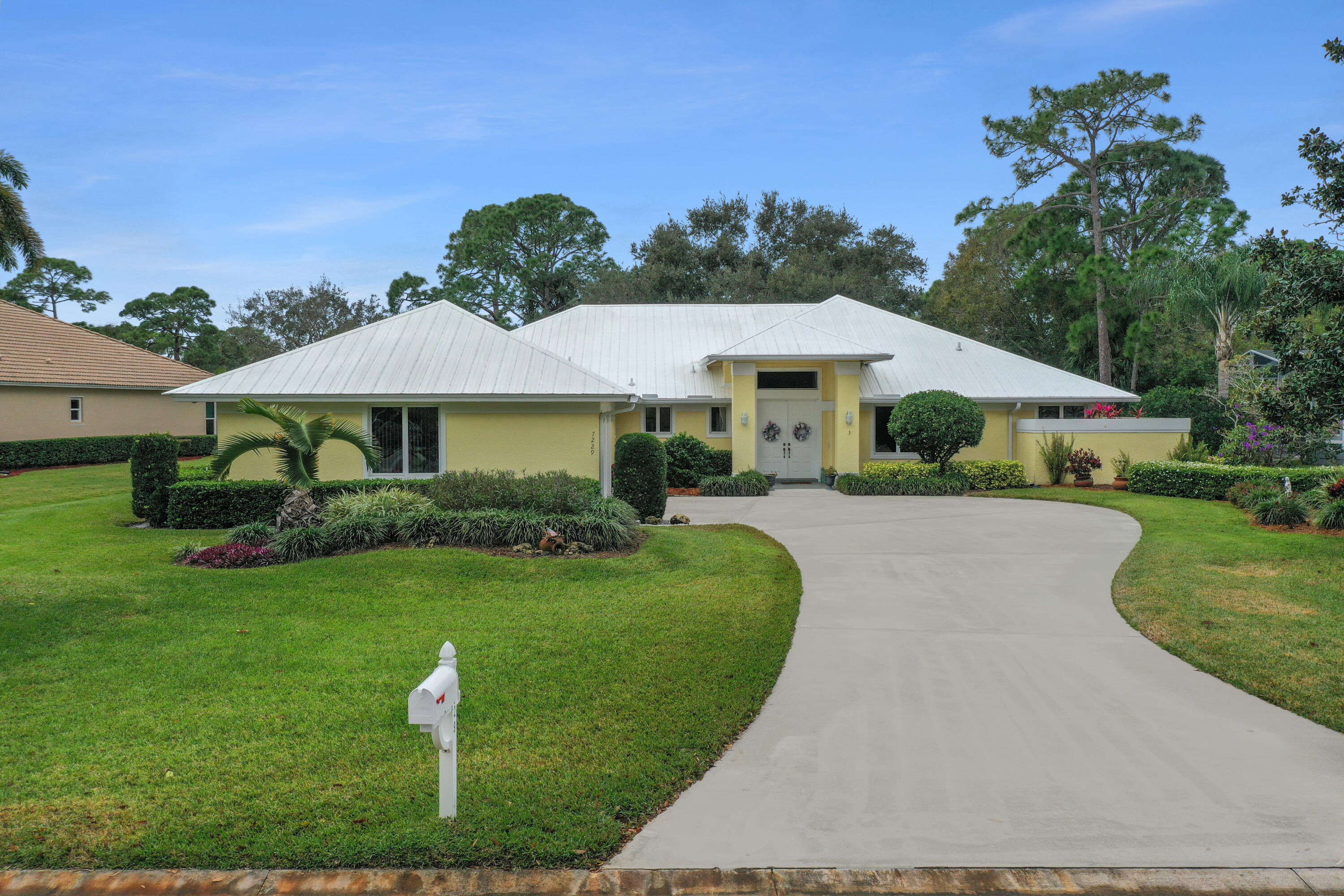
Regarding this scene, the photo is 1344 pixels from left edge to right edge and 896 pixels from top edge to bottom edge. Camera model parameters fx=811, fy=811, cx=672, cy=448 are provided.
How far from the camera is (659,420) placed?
23094 mm

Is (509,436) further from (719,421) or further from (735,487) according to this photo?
(719,421)

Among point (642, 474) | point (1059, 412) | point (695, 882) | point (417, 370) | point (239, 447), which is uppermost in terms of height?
point (417, 370)

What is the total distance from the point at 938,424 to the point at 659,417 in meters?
7.59

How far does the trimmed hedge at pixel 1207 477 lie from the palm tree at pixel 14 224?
21202 millimetres

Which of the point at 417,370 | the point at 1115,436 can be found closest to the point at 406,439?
the point at 417,370

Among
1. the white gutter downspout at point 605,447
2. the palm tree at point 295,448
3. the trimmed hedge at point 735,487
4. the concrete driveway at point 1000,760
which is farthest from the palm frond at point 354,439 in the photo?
the trimmed hedge at point 735,487

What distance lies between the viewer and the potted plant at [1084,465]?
70.0 ft

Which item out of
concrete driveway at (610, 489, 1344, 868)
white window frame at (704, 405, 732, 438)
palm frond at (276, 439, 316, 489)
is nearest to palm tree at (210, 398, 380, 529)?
palm frond at (276, 439, 316, 489)

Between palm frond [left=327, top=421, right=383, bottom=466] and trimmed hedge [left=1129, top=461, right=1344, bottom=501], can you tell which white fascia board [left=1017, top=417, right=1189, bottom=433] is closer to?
trimmed hedge [left=1129, top=461, right=1344, bottom=501]

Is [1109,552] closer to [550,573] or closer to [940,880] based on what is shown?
[550,573]

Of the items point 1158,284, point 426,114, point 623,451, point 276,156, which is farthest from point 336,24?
point 1158,284

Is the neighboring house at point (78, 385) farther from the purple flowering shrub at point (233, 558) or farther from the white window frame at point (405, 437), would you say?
the purple flowering shrub at point (233, 558)

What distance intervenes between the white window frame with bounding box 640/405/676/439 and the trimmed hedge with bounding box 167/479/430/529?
9.55 metres

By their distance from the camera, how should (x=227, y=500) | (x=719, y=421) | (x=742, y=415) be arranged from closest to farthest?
(x=227, y=500) → (x=742, y=415) → (x=719, y=421)
